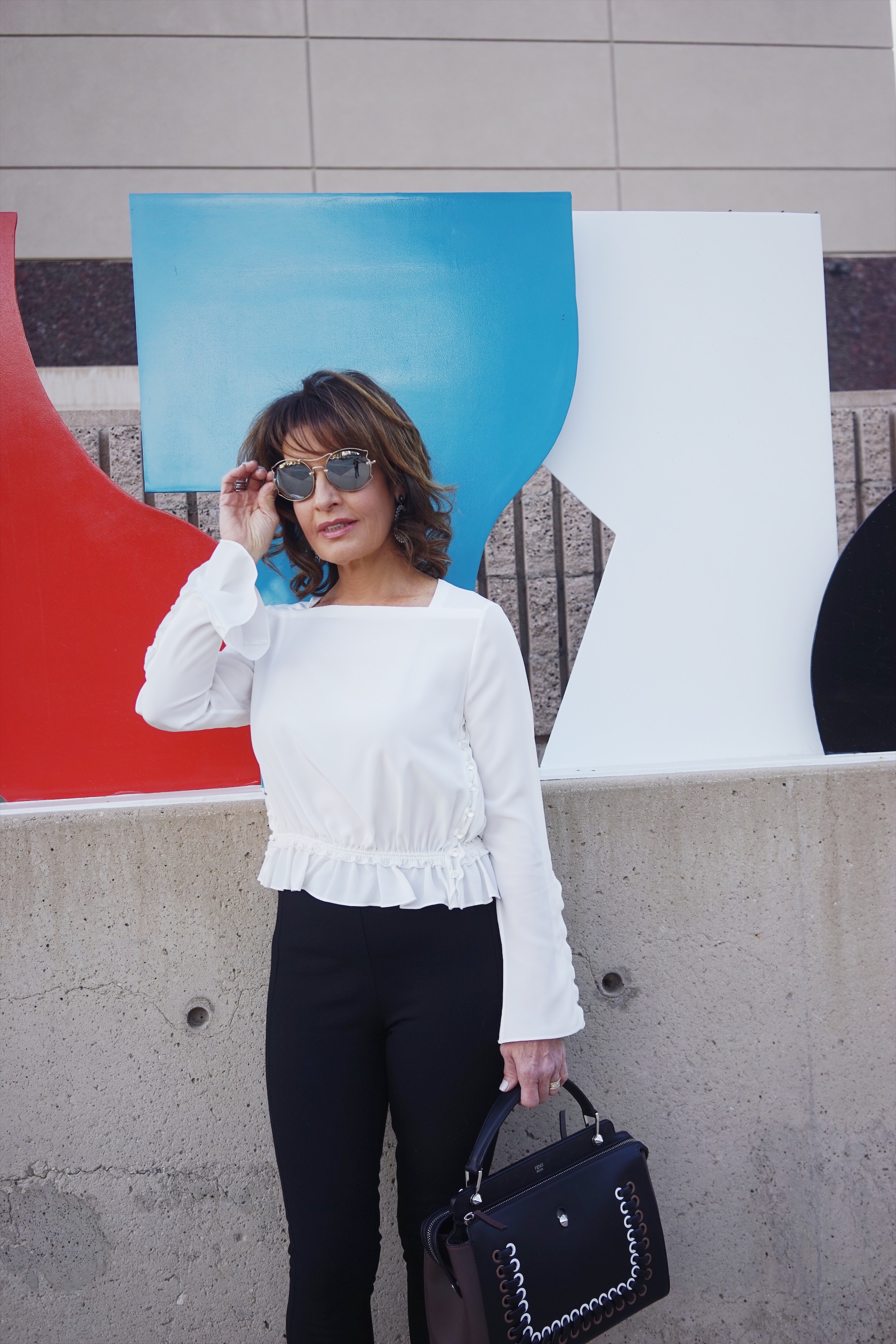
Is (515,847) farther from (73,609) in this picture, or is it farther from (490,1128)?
(73,609)

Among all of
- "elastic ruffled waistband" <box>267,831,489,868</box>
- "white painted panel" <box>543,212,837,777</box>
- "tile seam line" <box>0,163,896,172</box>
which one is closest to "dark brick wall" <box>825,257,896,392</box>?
"tile seam line" <box>0,163,896,172</box>

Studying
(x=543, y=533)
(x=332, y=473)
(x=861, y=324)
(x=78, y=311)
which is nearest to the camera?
(x=332, y=473)

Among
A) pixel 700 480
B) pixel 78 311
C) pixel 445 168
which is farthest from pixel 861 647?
pixel 78 311

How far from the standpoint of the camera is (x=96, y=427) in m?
3.12

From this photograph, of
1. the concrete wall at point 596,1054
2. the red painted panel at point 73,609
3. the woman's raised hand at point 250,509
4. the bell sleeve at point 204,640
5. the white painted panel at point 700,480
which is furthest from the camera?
the white painted panel at point 700,480

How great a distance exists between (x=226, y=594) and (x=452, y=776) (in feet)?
1.74

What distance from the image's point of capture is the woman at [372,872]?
5.14 feet

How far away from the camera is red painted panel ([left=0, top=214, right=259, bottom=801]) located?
2.17 meters

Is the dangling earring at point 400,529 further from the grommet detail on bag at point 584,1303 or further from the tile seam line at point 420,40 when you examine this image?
the tile seam line at point 420,40

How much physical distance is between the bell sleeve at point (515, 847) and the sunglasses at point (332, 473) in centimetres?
36

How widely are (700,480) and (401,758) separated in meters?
1.36

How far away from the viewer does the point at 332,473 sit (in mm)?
1647

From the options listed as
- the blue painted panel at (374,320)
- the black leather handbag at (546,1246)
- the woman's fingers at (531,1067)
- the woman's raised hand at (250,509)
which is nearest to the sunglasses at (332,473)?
the woman's raised hand at (250,509)

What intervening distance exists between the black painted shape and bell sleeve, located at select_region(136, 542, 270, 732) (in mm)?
1564
